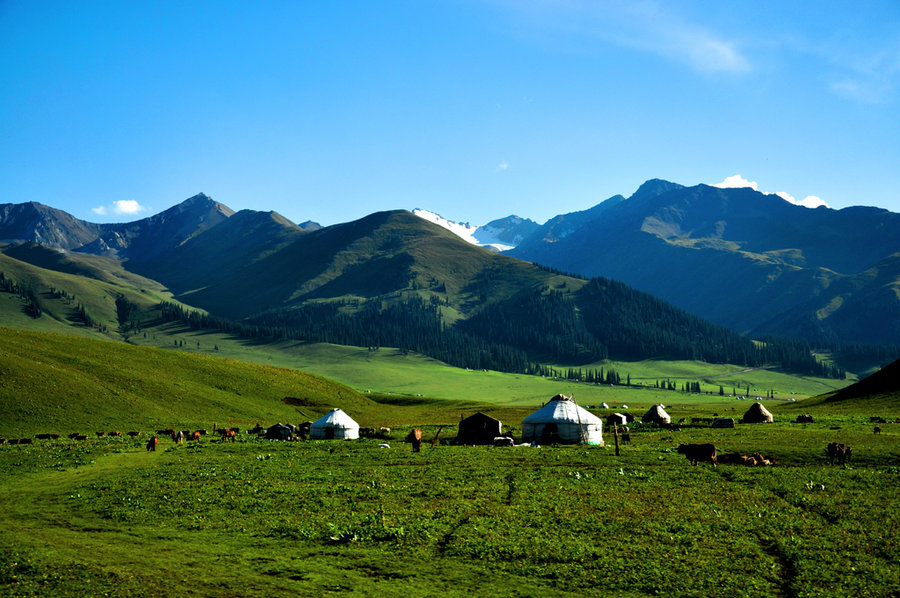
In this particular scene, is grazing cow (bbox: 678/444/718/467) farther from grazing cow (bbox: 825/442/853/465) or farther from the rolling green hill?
the rolling green hill

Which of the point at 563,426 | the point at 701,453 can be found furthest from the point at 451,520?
the point at 563,426

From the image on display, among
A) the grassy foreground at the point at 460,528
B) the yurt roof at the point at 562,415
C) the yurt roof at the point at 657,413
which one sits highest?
the yurt roof at the point at 562,415

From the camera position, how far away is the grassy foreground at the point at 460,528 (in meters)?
20.4

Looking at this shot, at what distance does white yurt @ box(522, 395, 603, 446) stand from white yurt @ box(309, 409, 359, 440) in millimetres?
21345

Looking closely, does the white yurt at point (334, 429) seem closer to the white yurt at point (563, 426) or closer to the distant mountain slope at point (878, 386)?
the white yurt at point (563, 426)

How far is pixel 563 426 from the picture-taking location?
63.1 meters

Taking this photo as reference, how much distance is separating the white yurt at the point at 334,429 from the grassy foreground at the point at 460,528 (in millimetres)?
25966

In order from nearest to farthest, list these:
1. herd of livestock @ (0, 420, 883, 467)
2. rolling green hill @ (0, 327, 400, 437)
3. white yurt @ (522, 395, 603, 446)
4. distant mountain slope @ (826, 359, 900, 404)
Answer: herd of livestock @ (0, 420, 883, 467) → white yurt @ (522, 395, 603, 446) → rolling green hill @ (0, 327, 400, 437) → distant mountain slope @ (826, 359, 900, 404)

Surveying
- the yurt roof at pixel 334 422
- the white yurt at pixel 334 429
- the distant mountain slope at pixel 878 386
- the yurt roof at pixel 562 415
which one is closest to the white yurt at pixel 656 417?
the yurt roof at pixel 562 415

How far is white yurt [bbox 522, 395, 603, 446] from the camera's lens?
62875 millimetres

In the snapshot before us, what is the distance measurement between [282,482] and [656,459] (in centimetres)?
2667

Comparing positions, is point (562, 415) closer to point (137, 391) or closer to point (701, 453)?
point (701, 453)

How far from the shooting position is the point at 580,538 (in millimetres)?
25234

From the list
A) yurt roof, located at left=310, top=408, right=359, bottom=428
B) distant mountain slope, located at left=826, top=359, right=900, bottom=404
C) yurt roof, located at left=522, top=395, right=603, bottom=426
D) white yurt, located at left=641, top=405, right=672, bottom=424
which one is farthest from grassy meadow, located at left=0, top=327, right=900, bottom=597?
distant mountain slope, located at left=826, top=359, right=900, bottom=404
